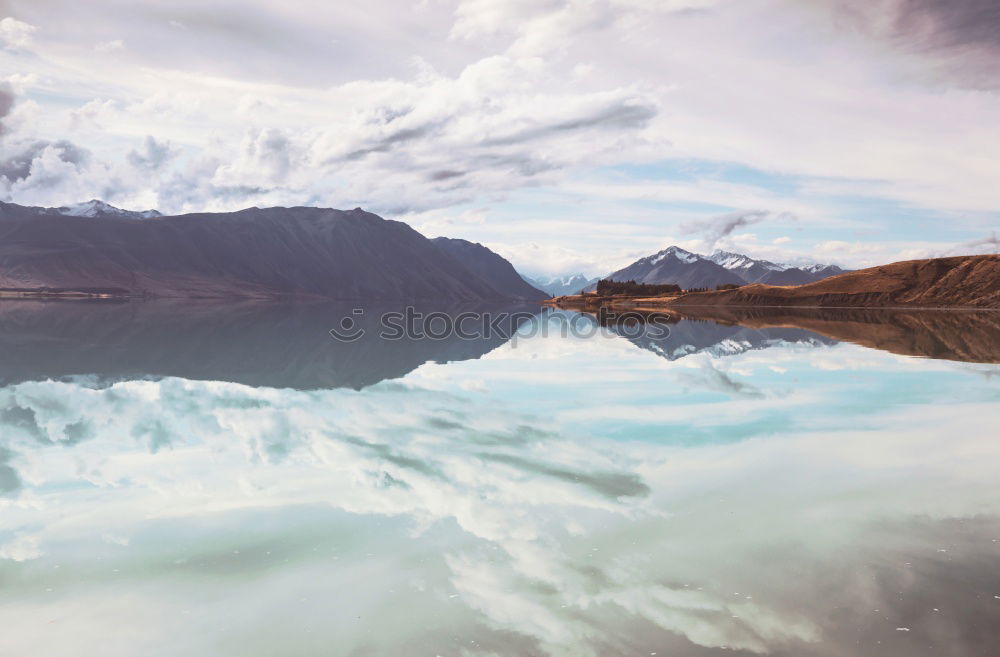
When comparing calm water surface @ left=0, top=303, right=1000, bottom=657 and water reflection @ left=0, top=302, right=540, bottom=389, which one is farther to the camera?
water reflection @ left=0, top=302, right=540, bottom=389

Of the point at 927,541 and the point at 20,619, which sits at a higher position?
the point at 927,541

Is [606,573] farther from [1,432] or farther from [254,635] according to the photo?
[1,432]

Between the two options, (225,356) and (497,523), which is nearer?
(497,523)

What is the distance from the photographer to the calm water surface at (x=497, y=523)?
8719 millimetres

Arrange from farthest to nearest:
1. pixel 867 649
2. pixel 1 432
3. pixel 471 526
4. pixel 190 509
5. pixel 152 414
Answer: pixel 152 414 < pixel 1 432 < pixel 190 509 < pixel 471 526 < pixel 867 649

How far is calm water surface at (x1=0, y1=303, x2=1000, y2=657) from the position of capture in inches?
343

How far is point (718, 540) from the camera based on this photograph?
1178 centimetres

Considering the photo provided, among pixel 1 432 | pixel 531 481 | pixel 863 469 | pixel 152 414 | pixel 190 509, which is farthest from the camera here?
pixel 152 414

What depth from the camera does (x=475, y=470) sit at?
16.3 m

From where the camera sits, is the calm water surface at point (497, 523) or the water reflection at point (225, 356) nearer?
the calm water surface at point (497, 523)

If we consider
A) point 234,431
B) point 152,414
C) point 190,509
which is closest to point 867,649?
point 190,509

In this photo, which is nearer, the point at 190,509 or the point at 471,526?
the point at 471,526

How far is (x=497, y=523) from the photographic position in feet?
41.2

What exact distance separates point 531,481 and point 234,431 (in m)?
10.9
